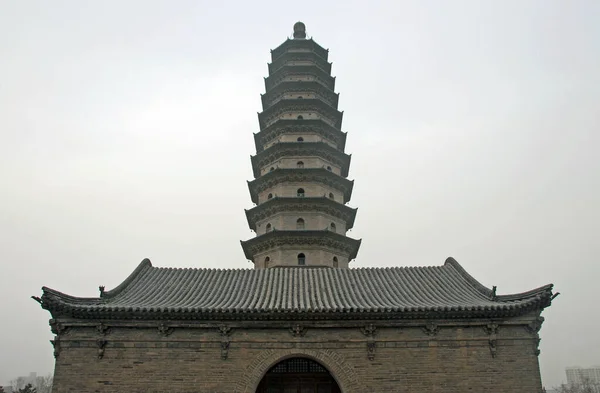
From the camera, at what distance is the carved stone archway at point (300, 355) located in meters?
13.5

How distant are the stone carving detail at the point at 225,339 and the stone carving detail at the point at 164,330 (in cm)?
143

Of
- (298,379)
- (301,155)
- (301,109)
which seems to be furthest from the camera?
(301,109)

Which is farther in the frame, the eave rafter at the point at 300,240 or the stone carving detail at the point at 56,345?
the eave rafter at the point at 300,240

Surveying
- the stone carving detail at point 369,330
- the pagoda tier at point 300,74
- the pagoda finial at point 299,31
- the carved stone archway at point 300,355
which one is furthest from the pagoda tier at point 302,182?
the carved stone archway at point 300,355

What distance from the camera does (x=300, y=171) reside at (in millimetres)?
24047

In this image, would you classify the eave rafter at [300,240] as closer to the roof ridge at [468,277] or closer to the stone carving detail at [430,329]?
the roof ridge at [468,277]

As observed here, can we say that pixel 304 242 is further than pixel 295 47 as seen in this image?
No

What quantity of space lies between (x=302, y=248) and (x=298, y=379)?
340 inches

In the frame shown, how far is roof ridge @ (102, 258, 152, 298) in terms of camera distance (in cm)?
1497

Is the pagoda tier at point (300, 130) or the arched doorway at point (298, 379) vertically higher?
the pagoda tier at point (300, 130)

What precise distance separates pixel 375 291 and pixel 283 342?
12.2 feet

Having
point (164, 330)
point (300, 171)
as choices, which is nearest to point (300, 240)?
point (300, 171)

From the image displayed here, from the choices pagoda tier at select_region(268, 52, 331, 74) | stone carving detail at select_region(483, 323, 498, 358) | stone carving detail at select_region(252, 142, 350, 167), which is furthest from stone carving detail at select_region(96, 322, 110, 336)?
pagoda tier at select_region(268, 52, 331, 74)

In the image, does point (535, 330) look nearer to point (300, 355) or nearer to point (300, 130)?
point (300, 355)
